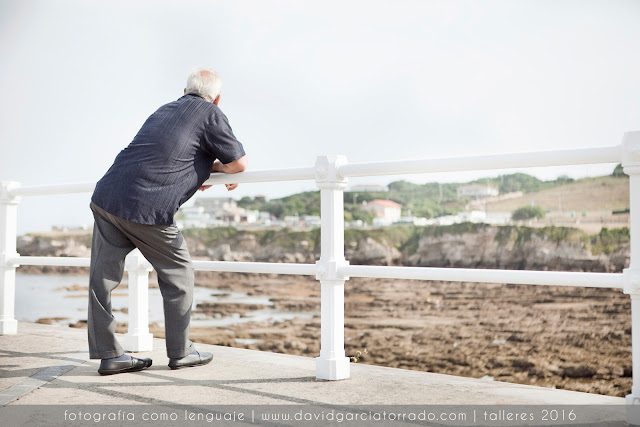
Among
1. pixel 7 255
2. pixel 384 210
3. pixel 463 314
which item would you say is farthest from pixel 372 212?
pixel 7 255

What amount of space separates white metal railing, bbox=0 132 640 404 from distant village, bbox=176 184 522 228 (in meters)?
48.1

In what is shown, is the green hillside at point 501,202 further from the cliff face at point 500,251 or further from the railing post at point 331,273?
the railing post at point 331,273

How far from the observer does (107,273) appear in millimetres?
2682

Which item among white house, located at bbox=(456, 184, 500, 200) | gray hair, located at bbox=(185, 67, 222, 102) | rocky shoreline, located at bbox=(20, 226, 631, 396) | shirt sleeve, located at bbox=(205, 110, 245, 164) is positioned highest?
white house, located at bbox=(456, 184, 500, 200)

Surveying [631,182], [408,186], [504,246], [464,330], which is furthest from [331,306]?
[408,186]

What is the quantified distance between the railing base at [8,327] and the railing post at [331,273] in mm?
2450

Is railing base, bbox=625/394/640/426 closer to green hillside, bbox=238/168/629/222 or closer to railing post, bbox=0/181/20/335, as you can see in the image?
railing post, bbox=0/181/20/335

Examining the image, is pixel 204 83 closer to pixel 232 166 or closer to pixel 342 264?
pixel 232 166

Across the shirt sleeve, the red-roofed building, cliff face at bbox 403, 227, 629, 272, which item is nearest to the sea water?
the shirt sleeve

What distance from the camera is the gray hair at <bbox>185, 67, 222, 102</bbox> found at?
2.73 metres

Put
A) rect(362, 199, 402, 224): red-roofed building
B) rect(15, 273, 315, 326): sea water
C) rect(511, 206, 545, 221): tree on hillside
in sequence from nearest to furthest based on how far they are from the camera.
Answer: rect(15, 273, 315, 326): sea water
rect(511, 206, 545, 221): tree on hillside
rect(362, 199, 402, 224): red-roofed building

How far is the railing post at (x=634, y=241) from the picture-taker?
190cm

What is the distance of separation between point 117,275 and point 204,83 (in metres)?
0.97

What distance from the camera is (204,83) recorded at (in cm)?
273
